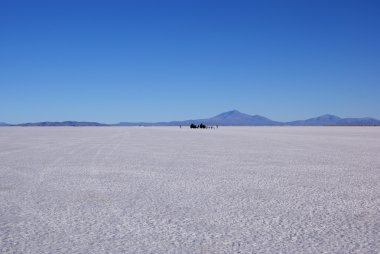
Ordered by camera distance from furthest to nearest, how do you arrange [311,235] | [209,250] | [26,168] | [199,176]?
[26,168], [199,176], [311,235], [209,250]

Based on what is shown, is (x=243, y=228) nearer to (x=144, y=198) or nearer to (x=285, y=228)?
(x=285, y=228)

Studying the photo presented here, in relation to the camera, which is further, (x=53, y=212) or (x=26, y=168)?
(x=26, y=168)

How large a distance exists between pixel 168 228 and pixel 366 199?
313cm

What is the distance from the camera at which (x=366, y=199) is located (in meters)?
5.70

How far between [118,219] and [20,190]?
8.90 ft

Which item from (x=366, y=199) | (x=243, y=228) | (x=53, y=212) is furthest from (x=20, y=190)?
(x=366, y=199)

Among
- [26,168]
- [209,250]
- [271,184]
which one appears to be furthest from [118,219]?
[26,168]

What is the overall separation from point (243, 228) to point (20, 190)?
13.1ft

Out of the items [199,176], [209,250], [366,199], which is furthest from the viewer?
[199,176]

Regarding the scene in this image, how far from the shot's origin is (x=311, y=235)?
12.8ft

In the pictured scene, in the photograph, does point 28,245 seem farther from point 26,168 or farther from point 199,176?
point 26,168

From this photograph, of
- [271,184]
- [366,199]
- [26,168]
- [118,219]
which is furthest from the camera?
[26,168]

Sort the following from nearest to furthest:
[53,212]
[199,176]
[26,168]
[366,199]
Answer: [53,212] < [366,199] < [199,176] < [26,168]

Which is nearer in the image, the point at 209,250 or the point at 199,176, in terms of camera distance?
the point at 209,250
